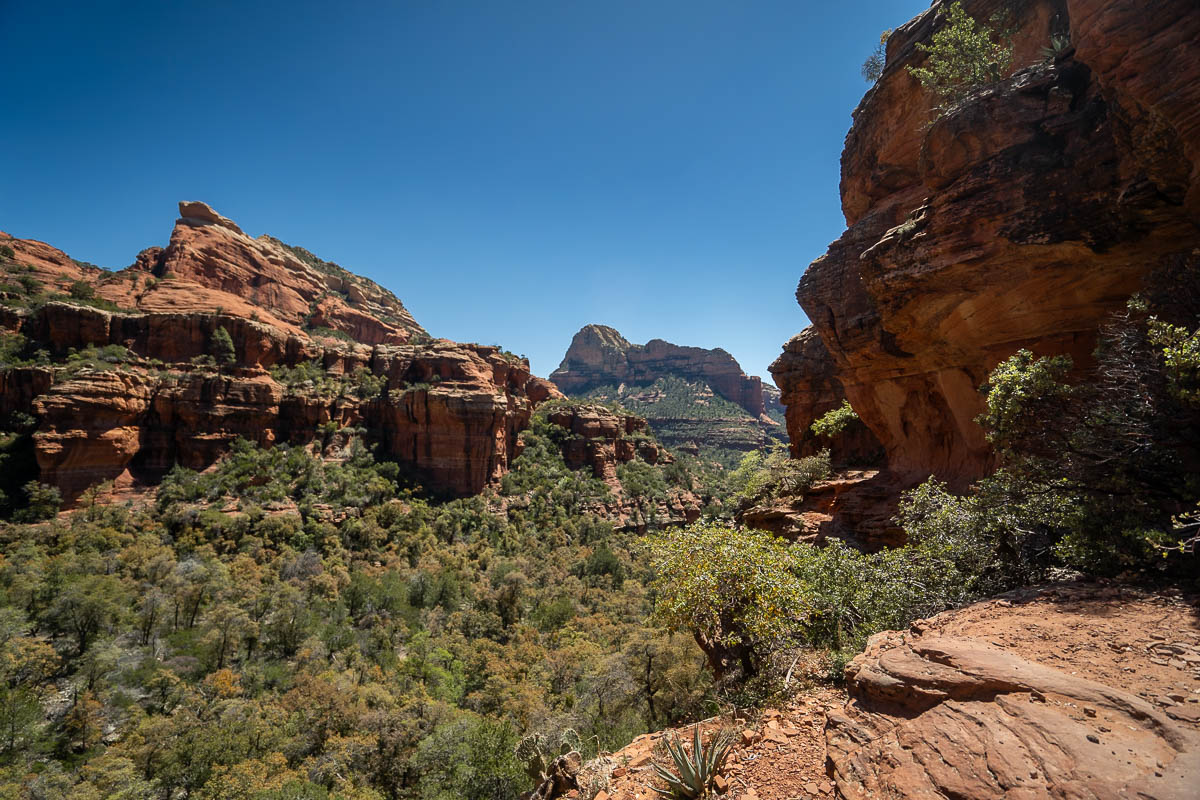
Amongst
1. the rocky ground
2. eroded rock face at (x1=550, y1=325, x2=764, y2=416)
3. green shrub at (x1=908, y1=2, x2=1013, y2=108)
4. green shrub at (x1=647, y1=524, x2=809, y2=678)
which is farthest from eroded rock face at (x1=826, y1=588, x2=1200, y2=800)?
eroded rock face at (x1=550, y1=325, x2=764, y2=416)

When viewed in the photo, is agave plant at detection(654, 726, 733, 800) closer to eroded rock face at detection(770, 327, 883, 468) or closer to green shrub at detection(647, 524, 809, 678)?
green shrub at detection(647, 524, 809, 678)

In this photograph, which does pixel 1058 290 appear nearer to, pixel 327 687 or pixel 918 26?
pixel 918 26

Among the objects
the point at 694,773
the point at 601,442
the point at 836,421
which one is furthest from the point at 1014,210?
the point at 601,442

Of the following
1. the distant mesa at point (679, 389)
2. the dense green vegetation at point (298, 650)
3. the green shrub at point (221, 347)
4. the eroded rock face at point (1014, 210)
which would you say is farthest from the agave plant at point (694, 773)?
the distant mesa at point (679, 389)

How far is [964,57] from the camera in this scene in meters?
11.4

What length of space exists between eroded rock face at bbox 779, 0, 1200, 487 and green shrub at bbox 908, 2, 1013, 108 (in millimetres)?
994

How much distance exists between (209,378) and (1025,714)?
49.0m

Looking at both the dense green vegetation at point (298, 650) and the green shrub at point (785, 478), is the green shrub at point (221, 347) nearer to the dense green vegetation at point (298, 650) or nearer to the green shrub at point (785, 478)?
the dense green vegetation at point (298, 650)

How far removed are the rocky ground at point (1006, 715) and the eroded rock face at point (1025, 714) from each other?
0.01 meters

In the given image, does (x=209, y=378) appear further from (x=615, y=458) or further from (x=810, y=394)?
(x=810, y=394)

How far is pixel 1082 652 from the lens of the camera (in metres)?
4.21

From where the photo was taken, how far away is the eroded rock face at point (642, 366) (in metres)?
137

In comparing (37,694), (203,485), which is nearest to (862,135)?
(37,694)

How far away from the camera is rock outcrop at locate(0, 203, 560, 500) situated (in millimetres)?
29969
